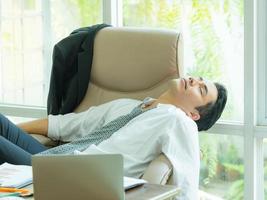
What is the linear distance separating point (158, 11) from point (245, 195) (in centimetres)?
114

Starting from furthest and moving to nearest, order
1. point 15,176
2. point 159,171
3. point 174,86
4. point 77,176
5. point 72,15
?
point 72,15 → point 174,86 → point 159,171 → point 15,176 → point 77,176

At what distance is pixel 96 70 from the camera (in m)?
3.10

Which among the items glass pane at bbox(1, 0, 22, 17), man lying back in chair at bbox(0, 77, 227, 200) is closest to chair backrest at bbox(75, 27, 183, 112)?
man lying back in chair at bbox(0, 77, 227, 200)

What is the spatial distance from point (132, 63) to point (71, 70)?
380 millimetres

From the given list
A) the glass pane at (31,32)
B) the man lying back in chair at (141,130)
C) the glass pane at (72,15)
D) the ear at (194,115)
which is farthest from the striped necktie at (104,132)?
the glass pane at (31,32)

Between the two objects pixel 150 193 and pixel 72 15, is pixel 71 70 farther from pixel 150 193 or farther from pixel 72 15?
pixel 150 193

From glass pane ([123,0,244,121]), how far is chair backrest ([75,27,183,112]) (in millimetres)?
334

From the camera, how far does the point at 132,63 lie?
297cm

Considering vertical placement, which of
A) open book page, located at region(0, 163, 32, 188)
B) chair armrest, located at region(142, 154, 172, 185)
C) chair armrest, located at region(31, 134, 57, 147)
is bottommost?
chair armrest, located at region(31, 134, 57, 147)

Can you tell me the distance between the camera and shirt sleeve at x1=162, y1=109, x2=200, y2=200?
227cm

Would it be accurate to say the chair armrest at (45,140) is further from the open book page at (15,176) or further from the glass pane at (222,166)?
the open book page at (15,176)

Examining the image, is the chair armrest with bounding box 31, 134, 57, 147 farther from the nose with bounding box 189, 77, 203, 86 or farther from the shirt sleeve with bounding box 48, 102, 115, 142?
the nose with bounding box 189, 77, 203, 86

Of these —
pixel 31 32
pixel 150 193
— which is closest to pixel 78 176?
pixel 150 193

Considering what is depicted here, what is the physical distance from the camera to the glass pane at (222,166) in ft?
10.3
